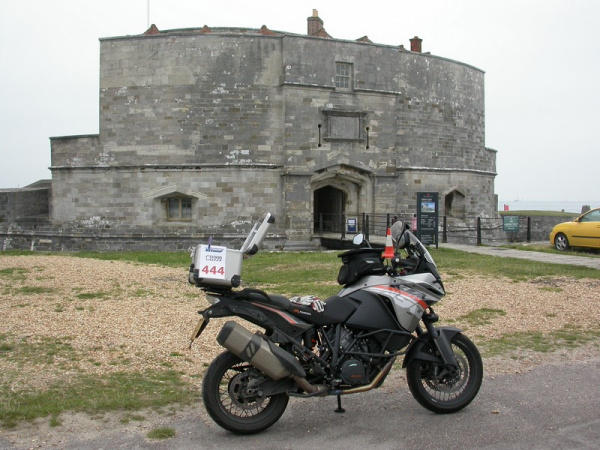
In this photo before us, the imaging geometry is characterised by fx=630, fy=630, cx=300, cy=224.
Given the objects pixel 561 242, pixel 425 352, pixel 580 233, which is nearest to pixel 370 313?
pixel 425 352

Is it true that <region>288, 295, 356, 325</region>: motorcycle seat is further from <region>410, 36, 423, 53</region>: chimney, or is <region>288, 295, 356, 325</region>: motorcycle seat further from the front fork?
<region>410, 36, 423, 53</region>: chimney

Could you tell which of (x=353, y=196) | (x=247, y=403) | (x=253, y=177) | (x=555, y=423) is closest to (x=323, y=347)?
(x=247, y=403)

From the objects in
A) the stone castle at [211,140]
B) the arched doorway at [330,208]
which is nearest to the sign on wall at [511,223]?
the stone castle at [211,140]

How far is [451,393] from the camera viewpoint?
15.9 feet

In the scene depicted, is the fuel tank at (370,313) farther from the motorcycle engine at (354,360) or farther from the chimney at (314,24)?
the chimney at (314,24)

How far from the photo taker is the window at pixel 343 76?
23203 millimetres

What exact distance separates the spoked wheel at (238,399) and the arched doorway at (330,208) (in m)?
19.5

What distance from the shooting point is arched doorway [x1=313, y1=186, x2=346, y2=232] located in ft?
81.5

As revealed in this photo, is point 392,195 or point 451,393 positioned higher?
point 392,195

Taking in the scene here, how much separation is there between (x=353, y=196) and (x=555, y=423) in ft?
64.3

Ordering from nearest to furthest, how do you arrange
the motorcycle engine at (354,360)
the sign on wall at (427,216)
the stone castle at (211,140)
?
the motorcycle engine at (354,360) → the sign on wall at (427,216) → the stone castle at (211,140)

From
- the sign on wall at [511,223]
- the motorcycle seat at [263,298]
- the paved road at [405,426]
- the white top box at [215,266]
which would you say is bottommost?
the paved road at [405,426]

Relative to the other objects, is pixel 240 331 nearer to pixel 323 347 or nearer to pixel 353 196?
pixel 323 347

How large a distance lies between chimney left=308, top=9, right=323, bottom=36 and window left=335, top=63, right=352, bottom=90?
3941 millimetres
